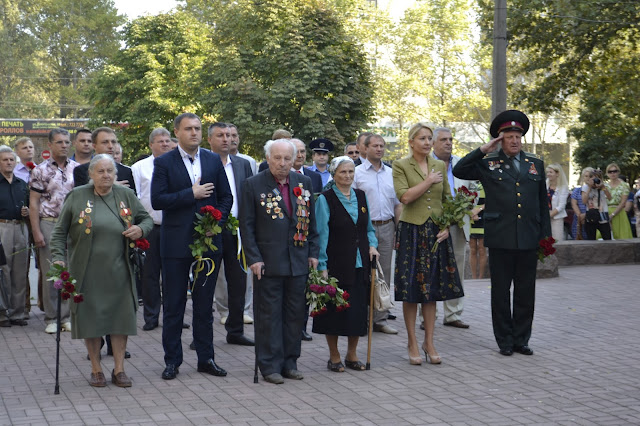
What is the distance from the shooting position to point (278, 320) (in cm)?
778

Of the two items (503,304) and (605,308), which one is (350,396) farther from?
(605,308)

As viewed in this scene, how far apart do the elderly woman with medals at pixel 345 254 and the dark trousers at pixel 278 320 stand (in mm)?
360

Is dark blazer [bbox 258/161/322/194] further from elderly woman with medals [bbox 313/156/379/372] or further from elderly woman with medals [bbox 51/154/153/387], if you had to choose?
elderly woman with medals [bbox 51/154/153/387]

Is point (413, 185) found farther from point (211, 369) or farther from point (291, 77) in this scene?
point (291, 77)

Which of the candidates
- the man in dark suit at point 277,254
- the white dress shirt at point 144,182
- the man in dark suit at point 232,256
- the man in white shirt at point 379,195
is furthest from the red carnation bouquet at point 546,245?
the white dress shirt at point 144,182

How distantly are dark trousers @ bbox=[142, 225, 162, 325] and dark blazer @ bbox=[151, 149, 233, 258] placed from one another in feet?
8.66

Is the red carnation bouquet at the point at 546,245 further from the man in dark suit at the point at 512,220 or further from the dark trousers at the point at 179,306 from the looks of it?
the dark trousers at the point at 179,306

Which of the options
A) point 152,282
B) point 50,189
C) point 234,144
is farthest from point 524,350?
point 50,189

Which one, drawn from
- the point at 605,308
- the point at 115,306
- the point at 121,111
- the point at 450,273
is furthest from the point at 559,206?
the point at 121,111

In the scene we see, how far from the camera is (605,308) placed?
11.7 meters

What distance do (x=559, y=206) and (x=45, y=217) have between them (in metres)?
9.87

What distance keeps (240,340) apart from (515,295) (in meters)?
2.86

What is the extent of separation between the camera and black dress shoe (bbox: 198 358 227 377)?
26.2 ft

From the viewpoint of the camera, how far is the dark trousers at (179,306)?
25.9 feet
